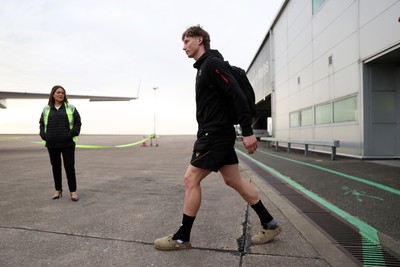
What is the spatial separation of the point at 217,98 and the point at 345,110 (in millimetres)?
10040

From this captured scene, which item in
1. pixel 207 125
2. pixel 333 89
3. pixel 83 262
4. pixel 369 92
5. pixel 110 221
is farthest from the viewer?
pixel 333 89

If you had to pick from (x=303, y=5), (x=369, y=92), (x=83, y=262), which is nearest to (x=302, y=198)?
(x=83, y=262)

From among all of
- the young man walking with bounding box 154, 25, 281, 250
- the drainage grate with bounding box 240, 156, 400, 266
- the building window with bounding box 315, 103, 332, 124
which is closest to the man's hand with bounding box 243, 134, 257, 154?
the young man walking with bounding box 154, 25, 281, 250

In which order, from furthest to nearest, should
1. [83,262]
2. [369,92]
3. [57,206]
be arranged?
[369,92] → [57,206] → [83,262]

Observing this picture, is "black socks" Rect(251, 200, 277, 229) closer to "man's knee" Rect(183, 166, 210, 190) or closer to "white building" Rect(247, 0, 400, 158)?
"man's knee" Rect(183, 166, 210, 190)

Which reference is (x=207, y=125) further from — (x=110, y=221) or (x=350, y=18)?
(x=350, y=18)

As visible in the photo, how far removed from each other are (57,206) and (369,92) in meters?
9.84

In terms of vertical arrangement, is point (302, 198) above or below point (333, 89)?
below

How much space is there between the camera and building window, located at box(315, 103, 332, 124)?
12.6 meters

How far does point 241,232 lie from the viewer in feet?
10.3

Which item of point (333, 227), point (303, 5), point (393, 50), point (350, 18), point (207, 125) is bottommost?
point (333, 227)

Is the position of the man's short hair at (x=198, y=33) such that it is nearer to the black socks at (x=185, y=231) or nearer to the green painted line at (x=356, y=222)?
the black socks at (x=185, y=231)

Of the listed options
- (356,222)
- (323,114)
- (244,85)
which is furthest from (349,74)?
(244,85)

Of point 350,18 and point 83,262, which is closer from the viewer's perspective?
point 83,262
